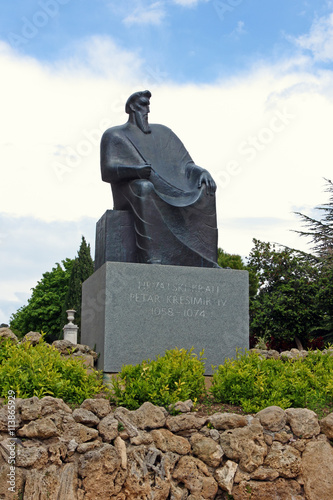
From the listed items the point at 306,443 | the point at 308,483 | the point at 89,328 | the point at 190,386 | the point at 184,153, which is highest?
the point at 184,153

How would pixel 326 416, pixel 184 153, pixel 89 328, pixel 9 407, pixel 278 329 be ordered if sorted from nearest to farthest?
pixel 9 407
pixel 326 416
pixel 89 328
pixel 184 153
pixel 278 329

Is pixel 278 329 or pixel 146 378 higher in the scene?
pixel 278 329

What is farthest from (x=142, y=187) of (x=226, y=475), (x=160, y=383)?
(x=226, y=475)

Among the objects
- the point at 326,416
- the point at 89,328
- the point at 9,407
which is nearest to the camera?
the point at 9,407

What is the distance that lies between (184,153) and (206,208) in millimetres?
1032

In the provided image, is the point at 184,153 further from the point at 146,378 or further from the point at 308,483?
the point at 308,483

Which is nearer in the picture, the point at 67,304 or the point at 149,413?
the point at 149,413

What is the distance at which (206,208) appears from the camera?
8.33 m

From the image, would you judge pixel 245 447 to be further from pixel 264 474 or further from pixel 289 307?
pixel 289 307

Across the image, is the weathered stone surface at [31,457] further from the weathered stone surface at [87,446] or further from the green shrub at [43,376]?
the green shrub at [43,376]

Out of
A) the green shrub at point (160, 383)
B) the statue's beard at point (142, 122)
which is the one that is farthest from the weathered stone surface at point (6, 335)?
the statue's beard at point (142, 122)

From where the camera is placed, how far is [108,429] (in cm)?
500

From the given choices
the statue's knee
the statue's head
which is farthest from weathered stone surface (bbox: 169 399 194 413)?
the statue's head

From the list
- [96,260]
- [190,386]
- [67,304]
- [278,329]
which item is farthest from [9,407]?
[67,304]
